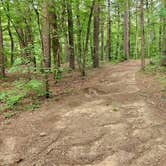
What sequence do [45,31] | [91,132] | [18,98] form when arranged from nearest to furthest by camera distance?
[91,132] < [18,98] < [45,31]

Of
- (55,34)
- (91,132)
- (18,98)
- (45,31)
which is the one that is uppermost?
(55,34)

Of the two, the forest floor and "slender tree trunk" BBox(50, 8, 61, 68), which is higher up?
"slender tree trunk" BBox(50, 8, 61, 68)

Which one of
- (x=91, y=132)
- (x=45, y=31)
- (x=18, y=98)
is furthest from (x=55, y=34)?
(x=91, y=132)

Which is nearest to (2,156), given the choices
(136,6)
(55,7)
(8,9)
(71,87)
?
(71,87)

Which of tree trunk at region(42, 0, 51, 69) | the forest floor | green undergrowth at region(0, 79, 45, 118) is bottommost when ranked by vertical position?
the forest floor

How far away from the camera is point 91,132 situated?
440cm

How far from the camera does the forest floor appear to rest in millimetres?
3539

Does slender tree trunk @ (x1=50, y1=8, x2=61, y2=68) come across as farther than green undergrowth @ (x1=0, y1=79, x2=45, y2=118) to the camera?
Yes

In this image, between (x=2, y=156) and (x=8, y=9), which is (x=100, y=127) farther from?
(x=8, y=9)

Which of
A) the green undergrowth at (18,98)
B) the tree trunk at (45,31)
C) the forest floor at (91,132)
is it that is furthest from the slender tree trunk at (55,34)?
the forest floor at (91,132)

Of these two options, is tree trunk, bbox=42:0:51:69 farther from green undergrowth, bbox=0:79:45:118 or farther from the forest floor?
the forest floor

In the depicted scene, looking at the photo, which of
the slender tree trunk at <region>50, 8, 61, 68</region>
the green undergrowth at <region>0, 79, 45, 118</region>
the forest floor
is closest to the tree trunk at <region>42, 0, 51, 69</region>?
the slender tree trunk at <region>50, 8, 61, 68</region>

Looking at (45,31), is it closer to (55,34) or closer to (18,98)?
(55,34)

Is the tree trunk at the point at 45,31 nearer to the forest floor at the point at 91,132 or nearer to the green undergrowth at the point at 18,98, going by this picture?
the green undergrowth at the point at 18,98
